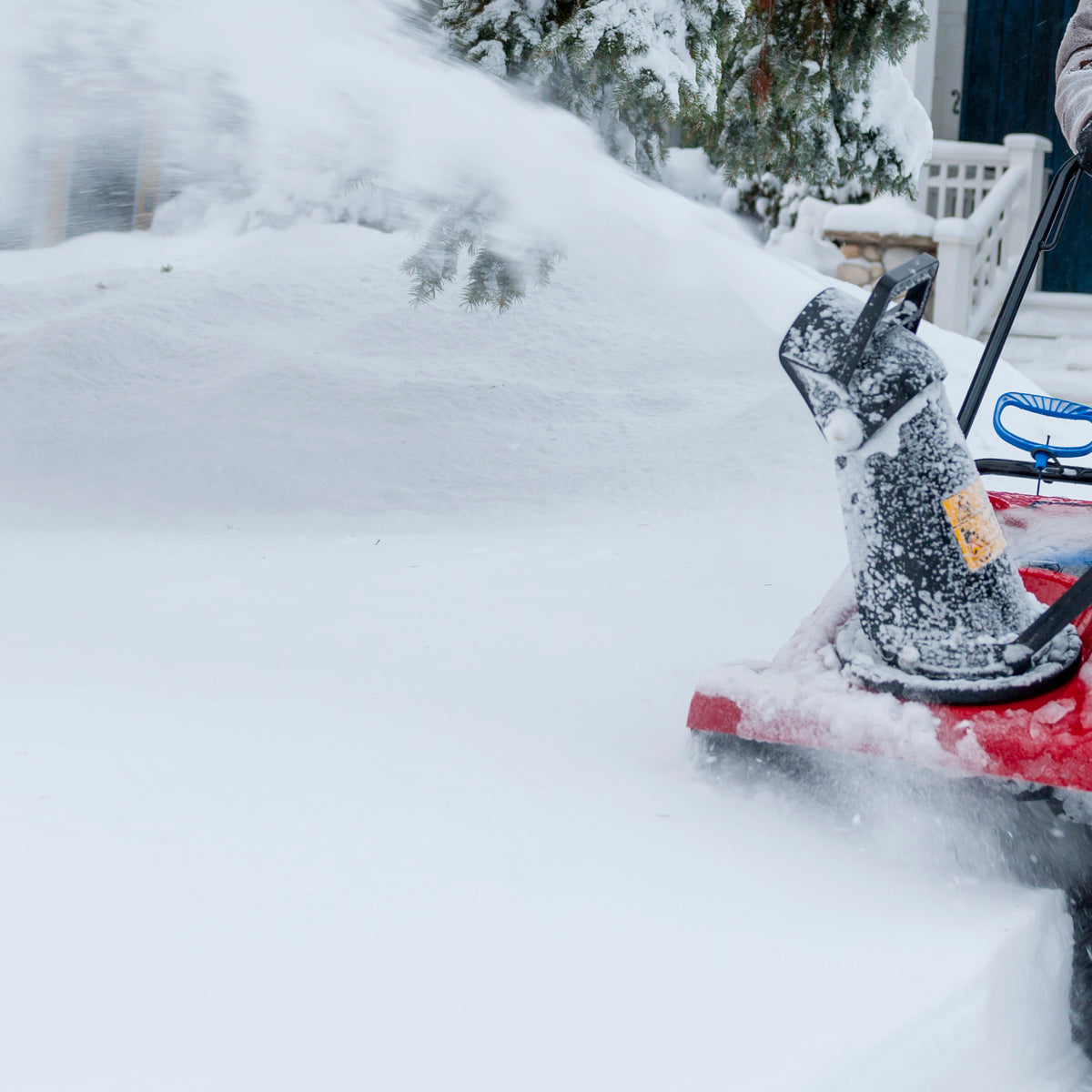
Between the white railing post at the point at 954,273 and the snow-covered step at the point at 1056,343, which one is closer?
the snow-covered step at the point at 1056,343

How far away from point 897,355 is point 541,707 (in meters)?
1.05

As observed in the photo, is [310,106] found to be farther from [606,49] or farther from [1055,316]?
[1055,316]

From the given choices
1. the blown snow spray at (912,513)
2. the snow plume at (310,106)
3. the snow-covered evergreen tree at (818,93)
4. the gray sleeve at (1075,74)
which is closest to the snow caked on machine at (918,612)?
the blown snow spray at (912,513)

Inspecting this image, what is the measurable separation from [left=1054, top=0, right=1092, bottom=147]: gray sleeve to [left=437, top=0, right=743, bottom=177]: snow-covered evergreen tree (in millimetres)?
1731

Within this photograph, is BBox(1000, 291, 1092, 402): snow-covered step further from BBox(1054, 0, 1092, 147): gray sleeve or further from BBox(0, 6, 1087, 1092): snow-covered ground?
BBox(1054, 0, 1092, 147): gray sleeve

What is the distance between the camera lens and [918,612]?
6.28ft

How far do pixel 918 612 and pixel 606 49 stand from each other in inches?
106

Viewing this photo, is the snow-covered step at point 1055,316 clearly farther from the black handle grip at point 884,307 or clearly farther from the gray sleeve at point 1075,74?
the black handle grip at point 884,307

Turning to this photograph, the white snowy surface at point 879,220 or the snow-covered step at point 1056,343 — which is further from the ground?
the white snowy surface at point 879,220

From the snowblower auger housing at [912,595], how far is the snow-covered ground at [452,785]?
19 cm

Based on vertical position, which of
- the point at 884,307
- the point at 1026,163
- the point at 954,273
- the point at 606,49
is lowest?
the point at 884,307

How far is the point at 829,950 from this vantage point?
1.61 metres

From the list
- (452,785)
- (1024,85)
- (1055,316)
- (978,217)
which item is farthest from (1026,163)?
(452,785)

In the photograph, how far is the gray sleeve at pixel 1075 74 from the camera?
2.28 metres
